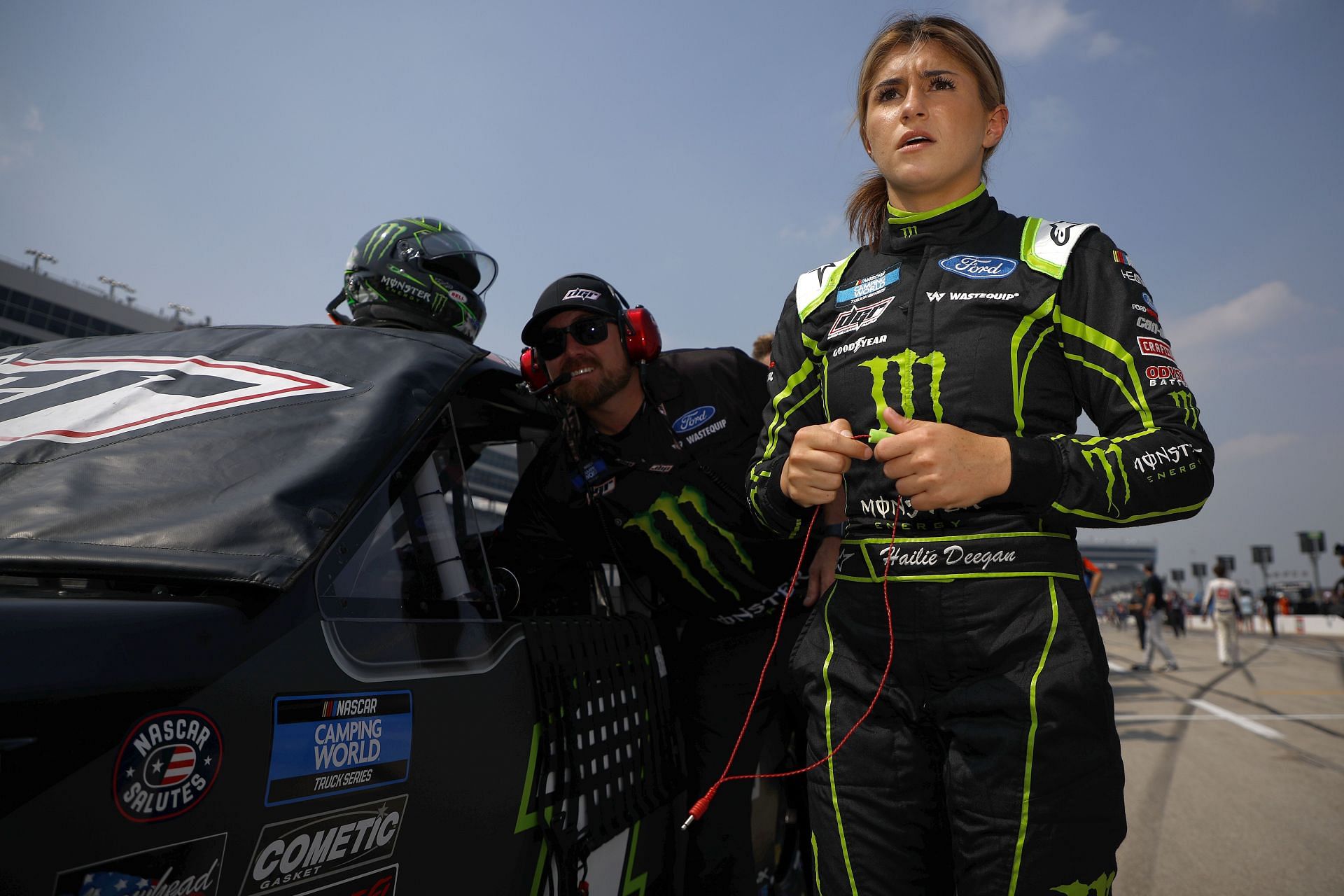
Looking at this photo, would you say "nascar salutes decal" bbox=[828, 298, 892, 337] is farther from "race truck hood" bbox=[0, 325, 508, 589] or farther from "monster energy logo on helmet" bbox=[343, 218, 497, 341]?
"monster energy logo on helmet" bbox=[343, 218, 497, 341]

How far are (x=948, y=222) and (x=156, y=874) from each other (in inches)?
59.8

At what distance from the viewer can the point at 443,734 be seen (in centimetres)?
133

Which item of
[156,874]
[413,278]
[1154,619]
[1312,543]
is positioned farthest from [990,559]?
[1312,543]

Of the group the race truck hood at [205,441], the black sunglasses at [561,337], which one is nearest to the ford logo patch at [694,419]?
the black sunglasses at [561,337]

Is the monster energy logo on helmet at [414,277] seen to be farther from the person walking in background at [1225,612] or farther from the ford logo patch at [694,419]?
the person walking in background at [1225,612]

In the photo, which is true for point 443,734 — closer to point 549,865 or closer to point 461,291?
point 549,865

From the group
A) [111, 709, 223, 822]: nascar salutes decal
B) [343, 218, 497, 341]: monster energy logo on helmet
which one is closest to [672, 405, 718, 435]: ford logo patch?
[343, 218, 497, 341]: monster energy logo on helmet

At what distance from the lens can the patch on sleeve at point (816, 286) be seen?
1.60m

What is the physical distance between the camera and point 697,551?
7.77ft

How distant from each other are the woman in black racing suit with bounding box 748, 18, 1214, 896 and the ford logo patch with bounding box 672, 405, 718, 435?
3.27 ft

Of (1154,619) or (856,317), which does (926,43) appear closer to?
(856,317)

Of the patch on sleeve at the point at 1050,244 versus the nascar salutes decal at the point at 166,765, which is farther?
the patch on sleeve at the point at 1050,244

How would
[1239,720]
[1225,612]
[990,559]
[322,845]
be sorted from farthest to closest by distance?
[1225,612], [1239,720], [990,559], [322,845]

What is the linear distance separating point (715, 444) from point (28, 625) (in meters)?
1.88
